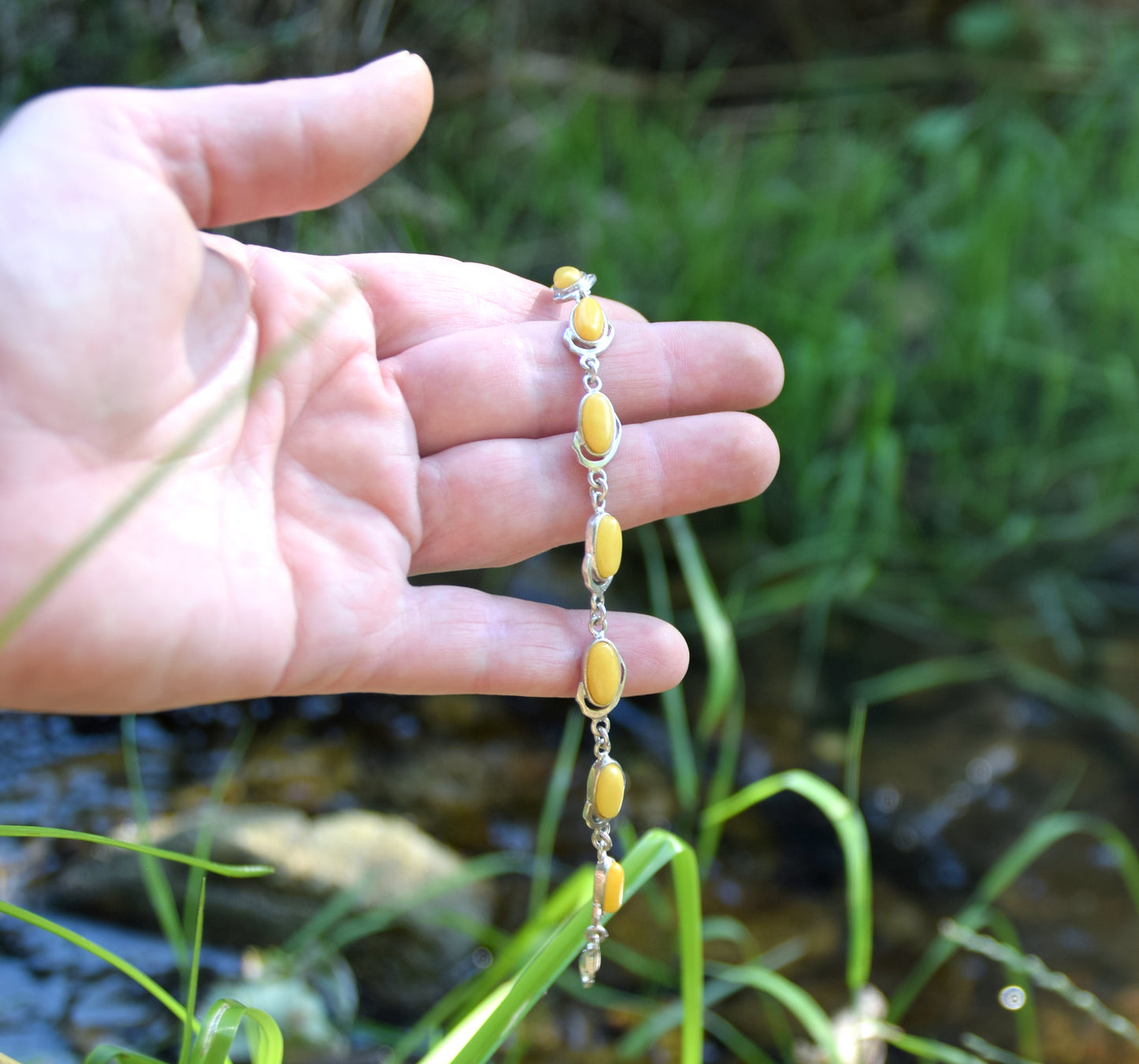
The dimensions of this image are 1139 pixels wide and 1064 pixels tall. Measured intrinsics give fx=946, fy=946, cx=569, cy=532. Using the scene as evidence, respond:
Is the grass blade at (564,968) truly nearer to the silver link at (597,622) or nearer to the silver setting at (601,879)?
→ the silver setting at (601,879)

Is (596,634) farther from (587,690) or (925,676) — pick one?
(925,676)

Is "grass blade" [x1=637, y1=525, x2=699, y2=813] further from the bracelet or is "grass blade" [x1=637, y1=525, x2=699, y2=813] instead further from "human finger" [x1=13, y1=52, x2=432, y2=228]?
"human finger" [x1=13, y1=52, x2=432, y2=228]

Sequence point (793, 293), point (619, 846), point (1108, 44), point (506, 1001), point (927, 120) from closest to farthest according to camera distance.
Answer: point (506, 1001) → point (619, 846) → point (793, 293) → point (927, 120) → point (1108, 44)

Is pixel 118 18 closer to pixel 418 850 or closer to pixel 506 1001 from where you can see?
Answer: pixel 418 850

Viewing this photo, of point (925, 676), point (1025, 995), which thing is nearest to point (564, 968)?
point (1025, 995)

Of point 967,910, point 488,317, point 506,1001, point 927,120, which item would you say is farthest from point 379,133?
point 927,120

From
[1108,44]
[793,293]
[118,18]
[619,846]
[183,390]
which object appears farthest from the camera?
[1108,44]

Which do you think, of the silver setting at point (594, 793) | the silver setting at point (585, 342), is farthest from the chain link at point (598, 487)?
the silver setting at point (594, 793)
